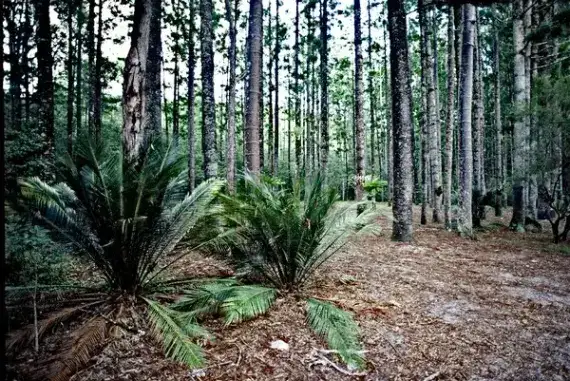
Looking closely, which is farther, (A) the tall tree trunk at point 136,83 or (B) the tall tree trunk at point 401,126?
(B) the tall tree trunk at point 401,126

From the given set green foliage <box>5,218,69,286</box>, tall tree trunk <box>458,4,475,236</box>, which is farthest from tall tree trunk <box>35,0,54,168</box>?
tall tree trunk <box>458,4,475,236</box>

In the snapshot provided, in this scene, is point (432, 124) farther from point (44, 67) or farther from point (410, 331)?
point (44, 67)

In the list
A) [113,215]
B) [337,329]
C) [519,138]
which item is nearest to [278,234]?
[337,329]

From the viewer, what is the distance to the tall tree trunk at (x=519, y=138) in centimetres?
1033

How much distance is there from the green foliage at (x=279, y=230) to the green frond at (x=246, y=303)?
462mm

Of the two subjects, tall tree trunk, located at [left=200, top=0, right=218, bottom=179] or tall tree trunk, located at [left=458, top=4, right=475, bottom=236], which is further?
tall tree trunk, located at [left=458, top=4, right=475, bottom=236]

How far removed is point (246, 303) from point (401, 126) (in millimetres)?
5921

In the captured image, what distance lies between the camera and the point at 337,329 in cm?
362

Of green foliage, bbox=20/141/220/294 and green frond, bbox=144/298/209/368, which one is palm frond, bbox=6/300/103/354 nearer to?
green foliage, bbox=20/141/220/294

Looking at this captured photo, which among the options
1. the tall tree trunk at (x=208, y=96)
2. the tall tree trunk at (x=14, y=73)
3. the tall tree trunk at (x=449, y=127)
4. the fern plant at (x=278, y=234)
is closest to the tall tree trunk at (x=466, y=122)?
the tall tree trunk at (x=449, y=127)

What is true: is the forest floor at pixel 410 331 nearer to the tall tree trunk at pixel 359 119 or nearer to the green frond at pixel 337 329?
the green frond at pixel 337 329

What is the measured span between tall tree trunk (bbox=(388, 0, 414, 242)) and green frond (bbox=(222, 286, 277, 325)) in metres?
4.92

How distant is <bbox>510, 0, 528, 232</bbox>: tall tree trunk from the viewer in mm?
10328

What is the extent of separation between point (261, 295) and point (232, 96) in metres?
8.94
